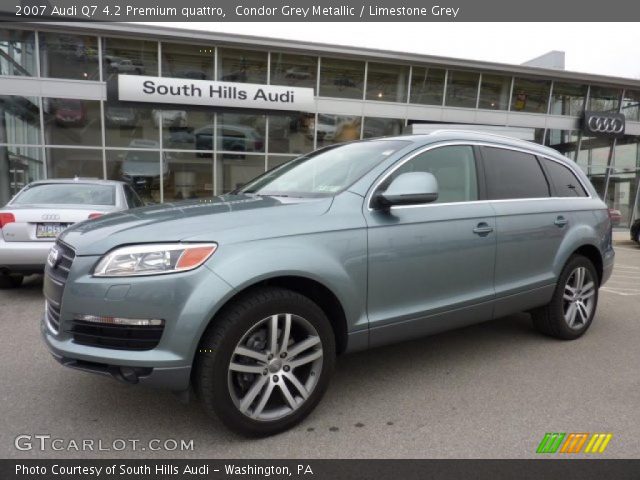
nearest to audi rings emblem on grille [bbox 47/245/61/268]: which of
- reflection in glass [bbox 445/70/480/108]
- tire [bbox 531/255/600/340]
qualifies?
tire [bbox 531/255/600/340]

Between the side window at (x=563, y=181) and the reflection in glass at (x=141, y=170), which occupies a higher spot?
the side window at (x=563, y=181)

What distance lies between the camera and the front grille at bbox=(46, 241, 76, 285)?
7.56 feet

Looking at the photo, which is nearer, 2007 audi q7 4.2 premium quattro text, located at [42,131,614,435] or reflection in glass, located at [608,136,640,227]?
2007 audi q7 4.2 premium quattro text, located at [42,131,614,435]

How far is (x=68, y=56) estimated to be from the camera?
1219cm

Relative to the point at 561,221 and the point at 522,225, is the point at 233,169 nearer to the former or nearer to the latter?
the point at 561,221

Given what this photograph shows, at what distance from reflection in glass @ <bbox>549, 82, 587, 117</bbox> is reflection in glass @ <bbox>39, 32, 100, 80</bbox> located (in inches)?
595

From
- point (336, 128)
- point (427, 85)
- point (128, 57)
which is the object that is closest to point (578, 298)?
point (336, 128)

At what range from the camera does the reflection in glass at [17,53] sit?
38.9ft

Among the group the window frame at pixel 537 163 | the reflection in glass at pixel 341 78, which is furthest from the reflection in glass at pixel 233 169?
the window frame at pixel 537 163

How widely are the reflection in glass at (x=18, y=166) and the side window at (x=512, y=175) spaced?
12.4m

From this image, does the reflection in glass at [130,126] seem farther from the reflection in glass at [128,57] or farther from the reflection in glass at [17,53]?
the reflection in glass at [17,53]

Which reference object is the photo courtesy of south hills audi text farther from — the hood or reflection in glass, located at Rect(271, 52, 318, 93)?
reflection in glass, located at Rect(271, 52, 318, 93)

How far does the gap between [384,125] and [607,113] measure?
904 centimetres
